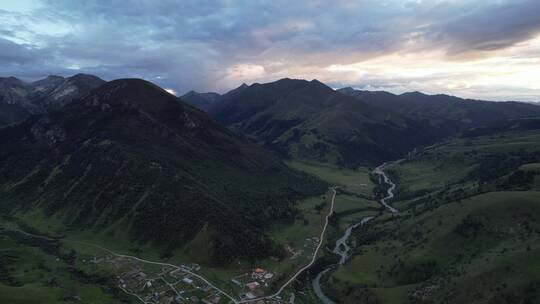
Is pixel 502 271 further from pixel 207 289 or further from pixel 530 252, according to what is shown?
pixel 207 289

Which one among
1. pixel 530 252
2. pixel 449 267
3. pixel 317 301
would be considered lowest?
pixel 317 301

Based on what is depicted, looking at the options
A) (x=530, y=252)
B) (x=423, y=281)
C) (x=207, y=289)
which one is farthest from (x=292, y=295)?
(x=530, y=252)

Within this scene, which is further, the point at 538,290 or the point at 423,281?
the point at 423,281

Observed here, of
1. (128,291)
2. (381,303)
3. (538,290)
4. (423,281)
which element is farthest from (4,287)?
(538,290)

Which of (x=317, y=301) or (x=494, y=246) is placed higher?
(x=494, y=246)

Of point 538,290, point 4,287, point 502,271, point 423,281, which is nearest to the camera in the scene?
point 538,290

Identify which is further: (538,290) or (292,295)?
(292,295)

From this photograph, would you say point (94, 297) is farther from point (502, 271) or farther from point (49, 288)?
point (502, 271)

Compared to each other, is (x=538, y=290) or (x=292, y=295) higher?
(x=538, y=290)

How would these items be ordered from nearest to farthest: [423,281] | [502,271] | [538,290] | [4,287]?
[538,290] → [502,271] → [4,287] → [423,281]
